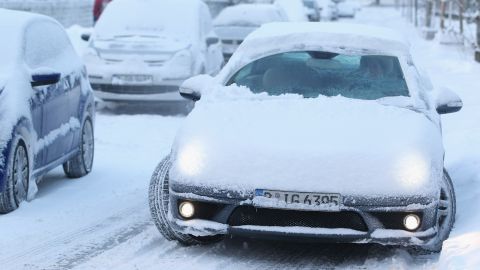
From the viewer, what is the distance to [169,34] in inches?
626

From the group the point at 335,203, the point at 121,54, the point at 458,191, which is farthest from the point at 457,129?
the point at 335,203

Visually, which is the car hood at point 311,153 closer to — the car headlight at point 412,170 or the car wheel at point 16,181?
the car headlight at point 412,170

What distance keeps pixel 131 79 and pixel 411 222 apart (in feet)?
30.5

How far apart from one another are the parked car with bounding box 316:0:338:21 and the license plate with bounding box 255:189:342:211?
50.2 metres

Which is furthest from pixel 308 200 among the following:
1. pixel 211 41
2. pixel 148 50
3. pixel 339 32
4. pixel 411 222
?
pixel 211 41

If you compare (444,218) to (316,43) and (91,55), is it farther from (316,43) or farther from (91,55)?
(91,55)

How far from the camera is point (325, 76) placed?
7465 millimetres

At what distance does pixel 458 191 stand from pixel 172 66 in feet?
25.3

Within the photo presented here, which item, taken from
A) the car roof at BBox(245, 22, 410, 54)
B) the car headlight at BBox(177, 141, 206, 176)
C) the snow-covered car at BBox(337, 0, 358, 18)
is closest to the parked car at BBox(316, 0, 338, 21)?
the snow-covered car at BBox(337, 0, 358, 18)

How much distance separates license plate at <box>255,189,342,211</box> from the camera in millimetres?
5871

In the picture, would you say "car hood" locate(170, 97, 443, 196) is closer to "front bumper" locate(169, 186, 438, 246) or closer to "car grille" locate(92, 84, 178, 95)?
"front bumper" locate(169, 186, 438, 246)

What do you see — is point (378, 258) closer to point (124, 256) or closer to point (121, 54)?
point (124, 256)

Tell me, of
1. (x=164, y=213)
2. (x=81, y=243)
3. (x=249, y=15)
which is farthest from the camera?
(x=249, y=15)

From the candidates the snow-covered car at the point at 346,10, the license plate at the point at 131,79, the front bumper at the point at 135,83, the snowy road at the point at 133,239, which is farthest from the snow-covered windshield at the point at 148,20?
the snow-covered car at the point at 346,10
